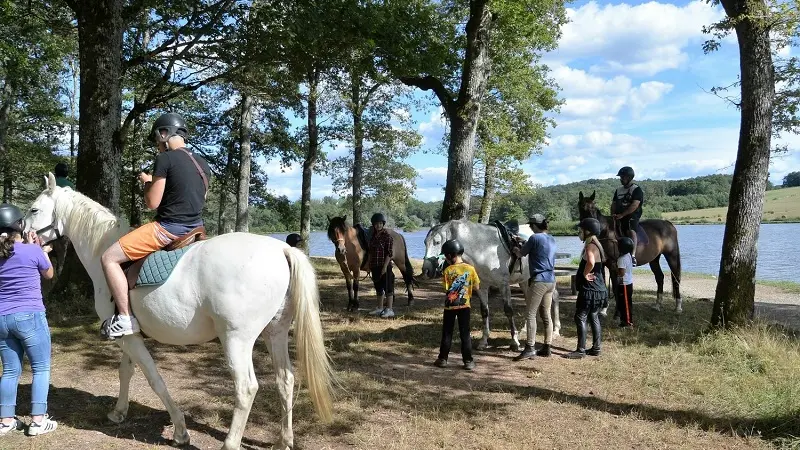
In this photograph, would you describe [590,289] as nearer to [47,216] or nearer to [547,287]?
[547,287]

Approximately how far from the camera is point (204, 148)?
67.5 feet

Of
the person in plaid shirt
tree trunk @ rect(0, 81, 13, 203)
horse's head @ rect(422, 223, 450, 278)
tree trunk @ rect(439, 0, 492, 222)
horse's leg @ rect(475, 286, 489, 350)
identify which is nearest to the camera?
horse's head @ rect(422, 223, 450, 278)

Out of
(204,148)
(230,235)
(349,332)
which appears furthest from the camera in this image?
(204,148)

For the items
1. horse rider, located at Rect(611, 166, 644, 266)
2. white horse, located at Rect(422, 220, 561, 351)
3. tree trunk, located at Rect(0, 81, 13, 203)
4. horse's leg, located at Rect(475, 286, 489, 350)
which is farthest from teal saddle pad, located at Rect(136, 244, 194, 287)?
tree trunk, located at Rect(0, 81, 13, 203)

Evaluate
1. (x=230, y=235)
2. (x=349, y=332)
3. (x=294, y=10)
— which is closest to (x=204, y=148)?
(x=294, y=10)

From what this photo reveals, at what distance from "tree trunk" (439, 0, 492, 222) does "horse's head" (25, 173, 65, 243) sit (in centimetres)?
848

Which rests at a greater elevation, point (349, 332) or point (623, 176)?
point (623, 176)

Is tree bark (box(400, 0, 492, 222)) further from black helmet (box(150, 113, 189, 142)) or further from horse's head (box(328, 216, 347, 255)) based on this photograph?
black helmet (box(150, 113, 189, 142))

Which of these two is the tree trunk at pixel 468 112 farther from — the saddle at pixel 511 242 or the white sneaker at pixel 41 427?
the white sneaker at pixel 41 427

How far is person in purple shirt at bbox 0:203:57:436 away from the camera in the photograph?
160 inches

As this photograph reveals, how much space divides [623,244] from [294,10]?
7.89m

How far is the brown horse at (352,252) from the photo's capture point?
10125mm

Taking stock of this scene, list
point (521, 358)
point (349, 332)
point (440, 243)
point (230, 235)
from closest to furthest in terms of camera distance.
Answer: point (230, 235), point (521, 358), point (440, 243), point (349, 332)

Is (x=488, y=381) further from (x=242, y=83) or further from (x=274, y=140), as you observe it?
(x=274, y=140)
